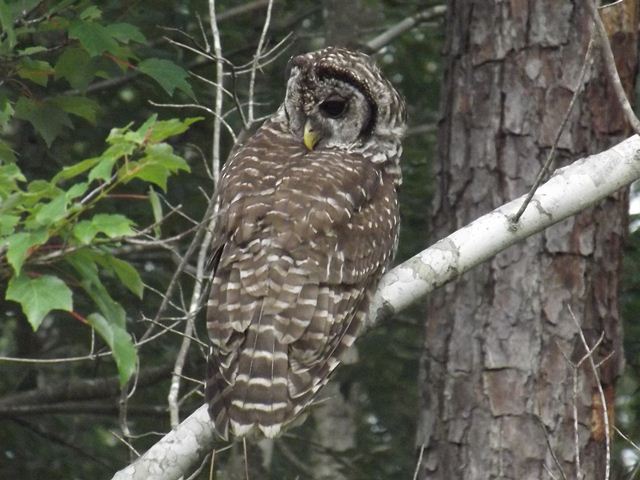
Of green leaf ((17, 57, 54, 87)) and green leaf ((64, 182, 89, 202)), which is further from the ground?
green leaf ((17, 57, 54, 87))

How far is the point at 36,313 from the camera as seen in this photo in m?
3.33

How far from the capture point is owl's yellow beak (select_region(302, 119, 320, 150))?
514 cm

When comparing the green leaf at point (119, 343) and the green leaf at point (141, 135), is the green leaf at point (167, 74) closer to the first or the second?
the green leaf at point (141, 135)

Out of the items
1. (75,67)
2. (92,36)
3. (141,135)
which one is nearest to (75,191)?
(141,135)

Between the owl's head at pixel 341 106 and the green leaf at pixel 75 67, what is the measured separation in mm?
867

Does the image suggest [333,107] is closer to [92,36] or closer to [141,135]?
[92,36]

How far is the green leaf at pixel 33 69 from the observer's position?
476 cm

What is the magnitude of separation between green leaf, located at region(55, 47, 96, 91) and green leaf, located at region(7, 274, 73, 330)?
5.41 ft

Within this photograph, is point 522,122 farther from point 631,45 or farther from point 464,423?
point 464,423

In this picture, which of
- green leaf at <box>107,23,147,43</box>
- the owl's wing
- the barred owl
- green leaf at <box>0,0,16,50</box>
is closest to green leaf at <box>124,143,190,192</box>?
the barred owl

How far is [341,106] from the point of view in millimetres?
5391

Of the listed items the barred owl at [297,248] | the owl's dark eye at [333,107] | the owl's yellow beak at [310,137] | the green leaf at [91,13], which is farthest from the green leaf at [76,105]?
the owl's dark eye at [333,107]

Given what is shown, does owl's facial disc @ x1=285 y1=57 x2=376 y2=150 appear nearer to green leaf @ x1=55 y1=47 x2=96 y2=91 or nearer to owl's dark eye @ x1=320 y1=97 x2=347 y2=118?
owl's dark eye @ x1=320 y1=97 x2=347 y2=118

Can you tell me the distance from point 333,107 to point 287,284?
1.26 m
